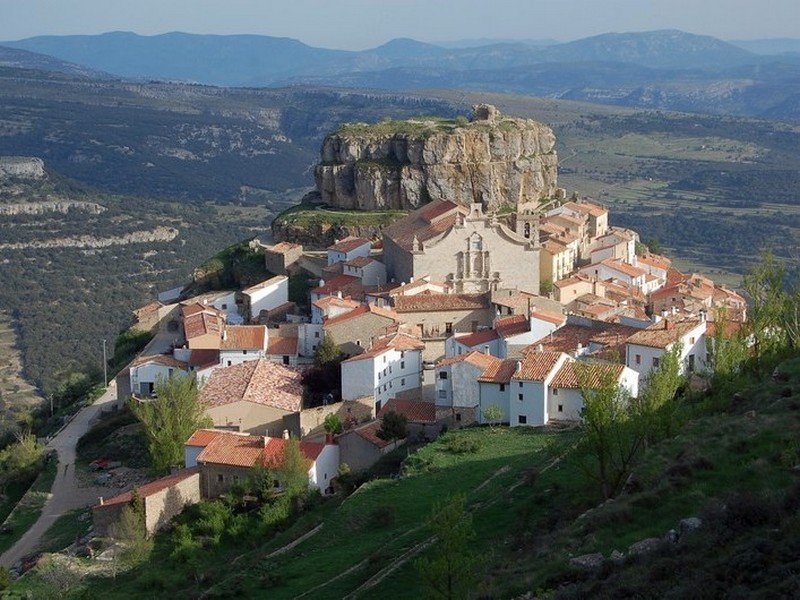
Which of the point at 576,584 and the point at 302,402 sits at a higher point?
the point at 576,584

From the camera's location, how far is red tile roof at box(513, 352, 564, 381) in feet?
112

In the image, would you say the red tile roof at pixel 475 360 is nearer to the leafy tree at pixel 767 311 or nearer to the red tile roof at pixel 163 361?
the leafy tree at pixel 767 311

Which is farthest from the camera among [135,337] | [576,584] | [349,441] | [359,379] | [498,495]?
[135,337]

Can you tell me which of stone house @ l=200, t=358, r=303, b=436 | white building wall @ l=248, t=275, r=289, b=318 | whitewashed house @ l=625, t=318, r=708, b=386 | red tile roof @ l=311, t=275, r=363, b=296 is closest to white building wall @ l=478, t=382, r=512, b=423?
whitewashed house @ l=625, t=318, r=708, b=386

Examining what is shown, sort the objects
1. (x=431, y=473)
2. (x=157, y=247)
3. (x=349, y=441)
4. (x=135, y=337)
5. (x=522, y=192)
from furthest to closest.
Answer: (x=157, y=247)
(x=522, y=192)
(x=135, y=337)
(x=349, y=441)
(x=431, y=473)

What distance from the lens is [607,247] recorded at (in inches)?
2280

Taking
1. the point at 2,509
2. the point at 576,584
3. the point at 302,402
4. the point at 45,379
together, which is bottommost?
the point at 45,379

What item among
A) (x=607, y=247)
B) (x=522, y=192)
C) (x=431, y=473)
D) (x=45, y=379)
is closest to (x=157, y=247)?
(x=45, y=379)

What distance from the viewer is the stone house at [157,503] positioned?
3281cm

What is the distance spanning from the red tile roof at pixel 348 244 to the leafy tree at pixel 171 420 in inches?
731

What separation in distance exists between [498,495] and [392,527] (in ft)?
8.37

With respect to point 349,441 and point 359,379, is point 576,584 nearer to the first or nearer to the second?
point 349,441

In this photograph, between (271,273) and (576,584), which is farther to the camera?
(271,273)

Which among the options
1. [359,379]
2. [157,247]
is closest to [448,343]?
[359,379]
